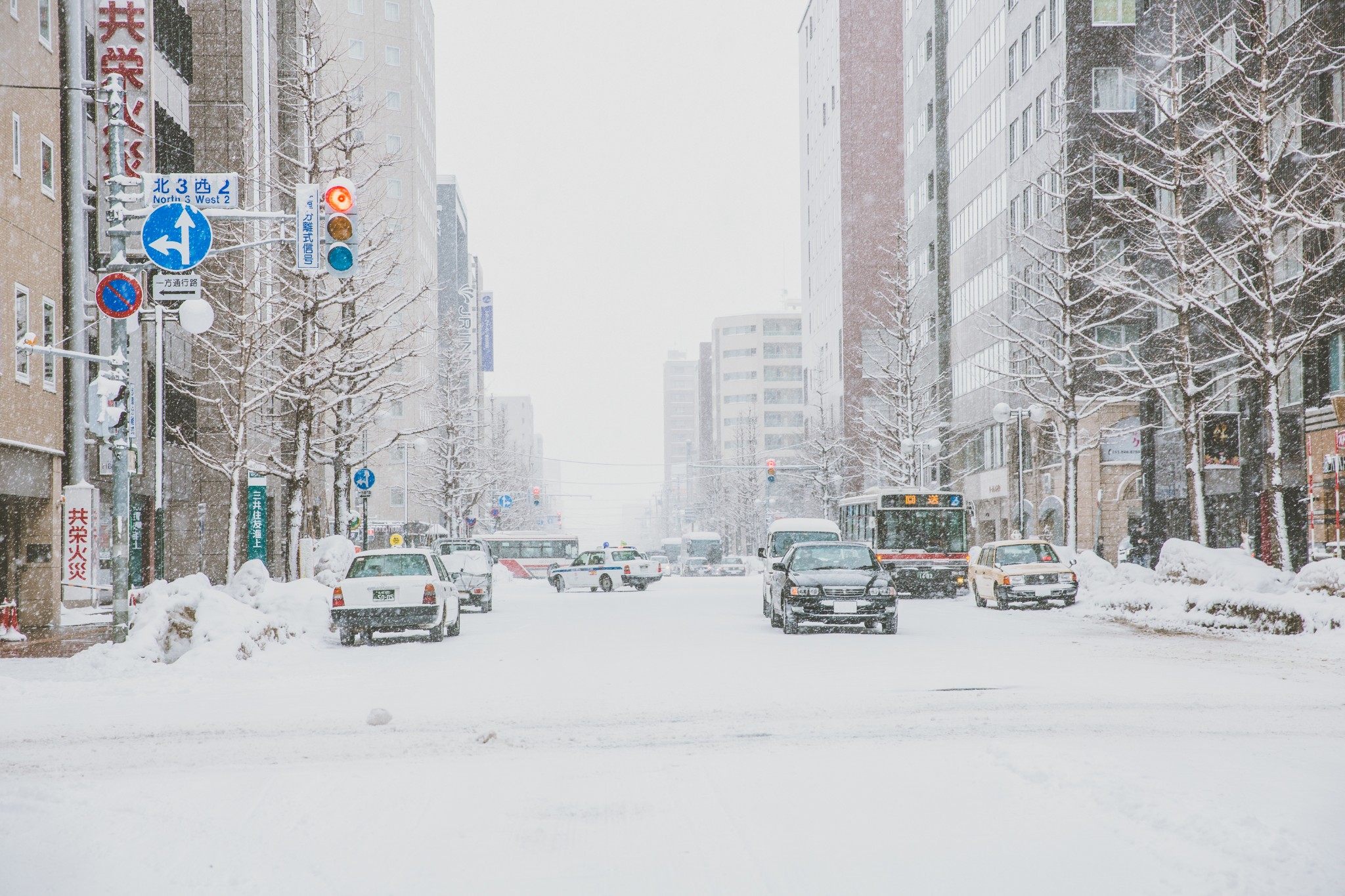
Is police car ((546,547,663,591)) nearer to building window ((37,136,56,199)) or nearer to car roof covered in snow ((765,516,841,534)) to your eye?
car roof covered in snow ((765,516,841,534))

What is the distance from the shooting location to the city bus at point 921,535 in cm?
3881

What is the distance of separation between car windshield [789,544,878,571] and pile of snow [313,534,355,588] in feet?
41.3

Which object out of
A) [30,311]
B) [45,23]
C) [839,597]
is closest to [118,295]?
[30,311]

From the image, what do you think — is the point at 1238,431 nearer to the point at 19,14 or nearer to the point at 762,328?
the point at 19,14

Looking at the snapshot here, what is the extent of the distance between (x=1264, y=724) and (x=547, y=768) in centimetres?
583

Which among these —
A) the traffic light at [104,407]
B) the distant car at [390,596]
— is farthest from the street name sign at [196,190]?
the distant car at [390,596]

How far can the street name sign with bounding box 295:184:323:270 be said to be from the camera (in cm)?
1592

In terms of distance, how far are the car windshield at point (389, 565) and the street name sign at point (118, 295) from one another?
21.3ft

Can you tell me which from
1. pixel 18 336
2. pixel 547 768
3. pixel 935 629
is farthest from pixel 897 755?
pixel 18 336

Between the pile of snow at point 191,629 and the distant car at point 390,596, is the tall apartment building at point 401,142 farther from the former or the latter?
the pile of snow at point 191,629

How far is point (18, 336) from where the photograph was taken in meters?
25.9

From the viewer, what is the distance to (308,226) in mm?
16344

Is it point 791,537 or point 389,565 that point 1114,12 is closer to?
point 791,537

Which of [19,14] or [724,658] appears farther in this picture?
[19,14]
